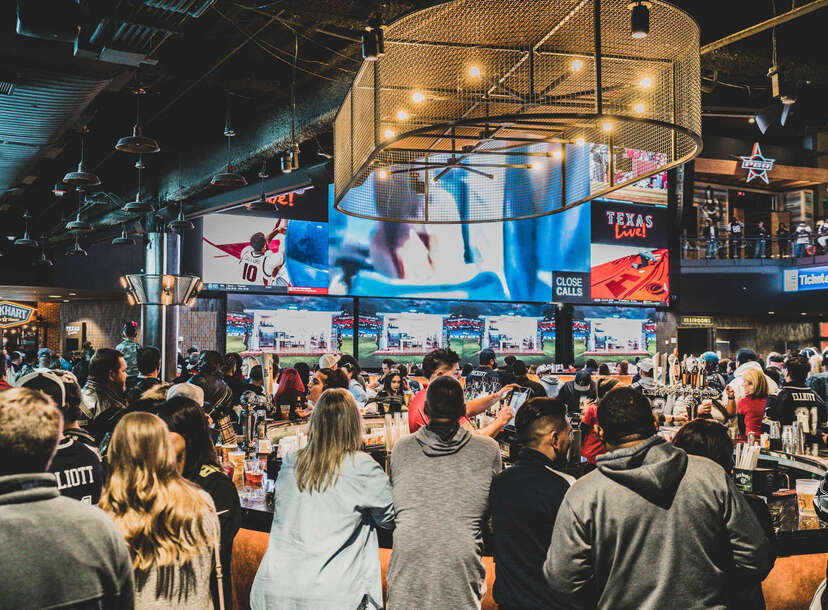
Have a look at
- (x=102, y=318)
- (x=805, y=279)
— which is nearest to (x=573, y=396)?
(x=102, y=318)

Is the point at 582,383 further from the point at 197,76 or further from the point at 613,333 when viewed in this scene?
the point at 613,333

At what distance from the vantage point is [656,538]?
79.4 inches

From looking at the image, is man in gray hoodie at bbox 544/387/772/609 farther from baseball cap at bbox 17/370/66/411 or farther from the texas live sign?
the texas live sign

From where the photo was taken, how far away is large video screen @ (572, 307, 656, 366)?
58.4 ft

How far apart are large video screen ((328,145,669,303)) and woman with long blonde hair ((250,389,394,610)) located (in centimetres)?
1196

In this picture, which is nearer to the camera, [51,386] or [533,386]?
[51,386]

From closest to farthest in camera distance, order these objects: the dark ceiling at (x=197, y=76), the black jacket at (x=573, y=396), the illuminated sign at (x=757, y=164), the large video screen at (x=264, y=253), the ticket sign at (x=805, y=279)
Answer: the dark ceiling at (x=197, y=76) < the black jacket at (x=573, y=396) < the large video screen at (x=264, y=253) < the ticket sign at (x=805, y=279) < the illuminated sign at (x=757, y=164)

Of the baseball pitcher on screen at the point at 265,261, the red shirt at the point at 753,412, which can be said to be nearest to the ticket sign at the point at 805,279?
the baseball pitcher on screen at the point at 265,261

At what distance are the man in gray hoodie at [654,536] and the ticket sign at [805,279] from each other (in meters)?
19.2

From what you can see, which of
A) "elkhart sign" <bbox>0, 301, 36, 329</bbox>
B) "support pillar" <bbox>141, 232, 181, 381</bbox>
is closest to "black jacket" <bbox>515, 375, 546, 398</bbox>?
"support pillar" <bbox>141, 232, 181, 381</bbox>

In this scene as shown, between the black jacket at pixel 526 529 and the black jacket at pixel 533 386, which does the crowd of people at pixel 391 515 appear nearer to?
the black jacket at pixel 526 529

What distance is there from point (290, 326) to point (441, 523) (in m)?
12.1

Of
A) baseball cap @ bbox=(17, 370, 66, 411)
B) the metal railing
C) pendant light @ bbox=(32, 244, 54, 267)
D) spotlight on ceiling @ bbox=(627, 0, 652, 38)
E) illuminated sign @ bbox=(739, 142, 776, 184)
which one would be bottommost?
baseball cap @ bbox=(17, 370, 66, 411)

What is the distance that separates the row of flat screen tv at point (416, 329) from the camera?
14.1 meters
